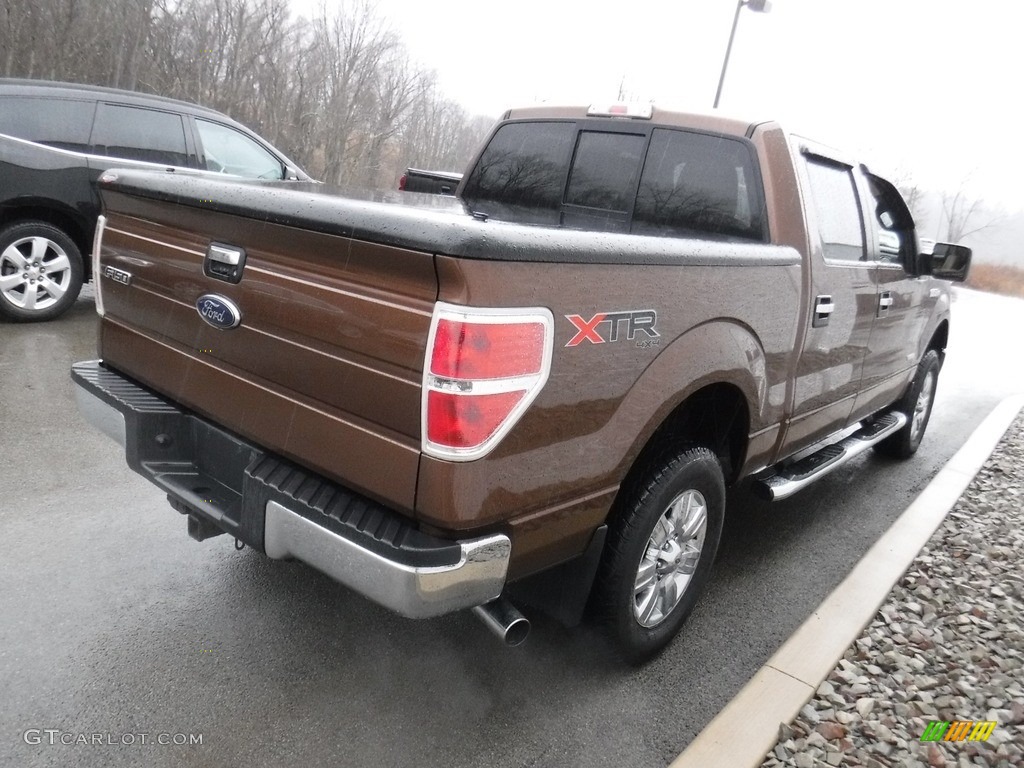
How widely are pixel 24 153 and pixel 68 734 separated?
5.25 meters

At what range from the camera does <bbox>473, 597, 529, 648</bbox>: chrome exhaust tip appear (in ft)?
7.28

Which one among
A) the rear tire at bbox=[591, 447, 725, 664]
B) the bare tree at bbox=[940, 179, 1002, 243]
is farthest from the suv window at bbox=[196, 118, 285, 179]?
the bare tree at bbox=[940, 179, 1002, 243]

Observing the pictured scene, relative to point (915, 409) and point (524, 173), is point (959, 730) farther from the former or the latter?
point (915, 409)

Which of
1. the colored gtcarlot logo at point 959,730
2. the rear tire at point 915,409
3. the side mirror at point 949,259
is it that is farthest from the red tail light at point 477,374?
the rear tire at point 915,409

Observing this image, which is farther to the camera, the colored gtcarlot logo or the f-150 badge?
the colored gtcarlot logo

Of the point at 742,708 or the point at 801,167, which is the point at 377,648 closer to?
the point at 742,708

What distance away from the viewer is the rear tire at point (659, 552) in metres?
2.57

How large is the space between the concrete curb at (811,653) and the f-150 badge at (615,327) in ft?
4.27

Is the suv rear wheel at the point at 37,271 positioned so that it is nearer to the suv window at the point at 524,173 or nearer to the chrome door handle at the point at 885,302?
the suv window at the point at 524,173

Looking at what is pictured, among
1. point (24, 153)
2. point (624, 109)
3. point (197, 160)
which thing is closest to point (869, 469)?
point (624, 109)

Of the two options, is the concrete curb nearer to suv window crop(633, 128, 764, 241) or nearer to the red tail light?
the red tail light

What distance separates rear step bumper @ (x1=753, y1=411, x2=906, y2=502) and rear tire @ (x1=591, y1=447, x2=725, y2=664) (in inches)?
23.8

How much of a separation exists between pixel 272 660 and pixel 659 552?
1408mm

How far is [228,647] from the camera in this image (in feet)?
8.97
